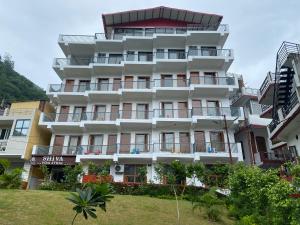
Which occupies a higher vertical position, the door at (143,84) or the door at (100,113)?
the door at (143,84)

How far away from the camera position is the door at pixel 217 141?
26922 millimetres

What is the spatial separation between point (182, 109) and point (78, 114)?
36.3 feet

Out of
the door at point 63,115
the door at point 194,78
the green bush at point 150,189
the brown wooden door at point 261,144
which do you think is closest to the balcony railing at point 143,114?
the door at point 63,115

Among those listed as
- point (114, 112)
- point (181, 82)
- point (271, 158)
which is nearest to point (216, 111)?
point (181, 82)

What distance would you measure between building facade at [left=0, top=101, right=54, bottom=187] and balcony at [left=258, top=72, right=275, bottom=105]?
22.4m

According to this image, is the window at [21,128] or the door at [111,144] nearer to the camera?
the door at [111,144]

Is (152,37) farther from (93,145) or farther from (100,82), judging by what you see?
(93,145)

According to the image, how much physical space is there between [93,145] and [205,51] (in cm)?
1604

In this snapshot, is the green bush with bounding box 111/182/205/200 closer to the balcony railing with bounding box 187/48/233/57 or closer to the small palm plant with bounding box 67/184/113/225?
the small palm plant with bounding box 67/184/113/225

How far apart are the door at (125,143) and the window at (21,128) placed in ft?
31.6

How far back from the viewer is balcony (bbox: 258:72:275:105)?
24773 mm

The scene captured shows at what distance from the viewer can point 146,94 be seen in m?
30.0

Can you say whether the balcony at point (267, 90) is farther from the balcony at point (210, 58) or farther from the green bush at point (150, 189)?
the green bush at point (150, 189)

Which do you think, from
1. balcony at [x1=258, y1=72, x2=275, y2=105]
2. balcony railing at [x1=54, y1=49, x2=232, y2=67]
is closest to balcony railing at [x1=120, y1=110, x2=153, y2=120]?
balcony railing at [x1=54, y1=49, x2=232, y2=67]
